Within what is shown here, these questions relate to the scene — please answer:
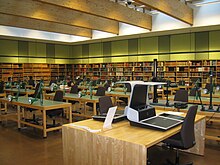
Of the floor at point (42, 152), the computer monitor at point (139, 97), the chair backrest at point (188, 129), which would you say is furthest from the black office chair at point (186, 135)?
the floor at point (42, 152)

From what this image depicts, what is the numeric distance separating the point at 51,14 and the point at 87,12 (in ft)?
6.27

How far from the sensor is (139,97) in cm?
296

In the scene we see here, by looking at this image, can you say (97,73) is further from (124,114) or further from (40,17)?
(124,114)

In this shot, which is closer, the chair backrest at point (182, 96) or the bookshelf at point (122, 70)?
the chair backrest at point (182, 96)

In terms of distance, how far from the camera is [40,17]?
801 cm

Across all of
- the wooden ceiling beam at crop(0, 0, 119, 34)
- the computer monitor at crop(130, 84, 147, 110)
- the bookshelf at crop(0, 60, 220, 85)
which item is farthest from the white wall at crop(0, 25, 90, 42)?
the computer monitor at crop(130, 84, 147, 110)

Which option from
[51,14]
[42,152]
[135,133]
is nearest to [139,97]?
[135,133]

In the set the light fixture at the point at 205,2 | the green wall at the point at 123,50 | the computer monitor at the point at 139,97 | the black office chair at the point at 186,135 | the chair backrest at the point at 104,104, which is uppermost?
the light fixture at the point at 205,2

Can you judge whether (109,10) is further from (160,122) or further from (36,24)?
(160,122)

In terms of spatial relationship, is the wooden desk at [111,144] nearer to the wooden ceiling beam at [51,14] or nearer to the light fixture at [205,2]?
the wooden ceiling beam at [51,14]

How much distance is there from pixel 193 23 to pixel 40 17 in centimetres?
564

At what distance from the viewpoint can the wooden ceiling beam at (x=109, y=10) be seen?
6629 mm

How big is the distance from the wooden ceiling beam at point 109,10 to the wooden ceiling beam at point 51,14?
1692 mm

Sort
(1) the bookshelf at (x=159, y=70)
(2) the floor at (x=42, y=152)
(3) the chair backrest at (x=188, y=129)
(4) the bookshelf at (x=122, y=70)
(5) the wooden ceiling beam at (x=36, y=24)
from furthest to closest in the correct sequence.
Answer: (4) the bookshelf at (x=122, y=70) < (1) the bookshelf at (x=159, y=70) < (5) the wooden ceiling beam at (x=36, y=24) < (2) the floor at (x=42, y=152) < (3) the chair backrest at (x=188, y=129)
